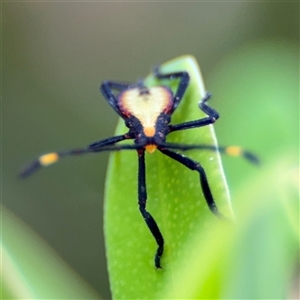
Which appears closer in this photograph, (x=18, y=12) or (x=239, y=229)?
(x=239, y=229)

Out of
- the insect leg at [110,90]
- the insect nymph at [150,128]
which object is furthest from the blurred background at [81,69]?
the insect nymph at [150,128]

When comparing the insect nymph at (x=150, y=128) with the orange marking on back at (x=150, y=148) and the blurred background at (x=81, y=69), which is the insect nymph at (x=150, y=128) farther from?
the blurred background at (x=81, y=69)

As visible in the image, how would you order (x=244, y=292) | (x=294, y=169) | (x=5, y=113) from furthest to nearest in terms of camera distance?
1. (x=5, y=113)
2. (x=294, y=169)
3. (x=244, y=292)

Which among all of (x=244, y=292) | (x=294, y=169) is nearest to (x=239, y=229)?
(x=244, y=292)

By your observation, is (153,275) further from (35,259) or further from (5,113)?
(5,113)

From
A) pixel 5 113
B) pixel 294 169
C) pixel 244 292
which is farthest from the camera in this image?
pixel 5 113

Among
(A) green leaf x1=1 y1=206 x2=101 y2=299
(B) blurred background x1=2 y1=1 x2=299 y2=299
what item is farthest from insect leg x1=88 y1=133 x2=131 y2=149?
(B) blurred background x1=2 y1=1 x2=299 y2=299

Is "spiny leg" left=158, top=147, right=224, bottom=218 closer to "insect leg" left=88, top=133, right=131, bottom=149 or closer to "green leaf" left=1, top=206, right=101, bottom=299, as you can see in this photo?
"insect leg" left=88, top=133, right=131, bottom=149
